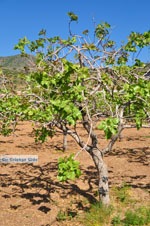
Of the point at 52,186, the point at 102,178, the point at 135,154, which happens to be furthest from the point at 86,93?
the point at 135,154

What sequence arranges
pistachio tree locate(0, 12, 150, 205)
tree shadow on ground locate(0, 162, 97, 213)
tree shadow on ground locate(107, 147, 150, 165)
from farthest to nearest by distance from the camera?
tree shadow on ground locate(107, 147, 150, 165), tree shadow on ground locate(0, 162, 97, 213), pistachio tree locate(0, 12, 150, 205)

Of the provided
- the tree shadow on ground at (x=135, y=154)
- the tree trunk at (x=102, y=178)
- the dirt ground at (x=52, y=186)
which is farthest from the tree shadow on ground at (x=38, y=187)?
Result: the tree shadow on ground at (x=135, y=154)

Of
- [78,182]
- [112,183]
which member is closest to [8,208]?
[78,182]

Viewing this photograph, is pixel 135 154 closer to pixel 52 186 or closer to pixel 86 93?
pixel 52 186

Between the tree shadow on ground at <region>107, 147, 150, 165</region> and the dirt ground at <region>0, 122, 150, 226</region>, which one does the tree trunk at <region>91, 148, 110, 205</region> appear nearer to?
the dirt ground at <region>0, 122, 150, 226</region>

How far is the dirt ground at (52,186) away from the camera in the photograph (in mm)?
5461

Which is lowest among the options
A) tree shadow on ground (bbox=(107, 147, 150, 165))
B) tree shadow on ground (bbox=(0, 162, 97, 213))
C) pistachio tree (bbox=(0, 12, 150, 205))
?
tree shadow on ground (bbox=(0, 162, 97, 213))

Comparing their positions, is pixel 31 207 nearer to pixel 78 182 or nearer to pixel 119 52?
pixel 78 182

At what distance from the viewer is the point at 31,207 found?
5824mm

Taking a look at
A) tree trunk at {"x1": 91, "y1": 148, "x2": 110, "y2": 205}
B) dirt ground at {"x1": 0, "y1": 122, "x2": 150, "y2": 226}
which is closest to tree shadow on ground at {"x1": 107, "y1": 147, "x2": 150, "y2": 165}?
dirt ground at {"x1": 0, "y1": 122, "x2": 150, "y2": 226}

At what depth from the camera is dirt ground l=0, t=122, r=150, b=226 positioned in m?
5.46

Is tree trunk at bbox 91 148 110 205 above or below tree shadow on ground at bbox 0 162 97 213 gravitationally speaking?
above

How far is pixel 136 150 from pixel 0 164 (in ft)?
24.2

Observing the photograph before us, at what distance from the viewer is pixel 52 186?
7113 millimetres
